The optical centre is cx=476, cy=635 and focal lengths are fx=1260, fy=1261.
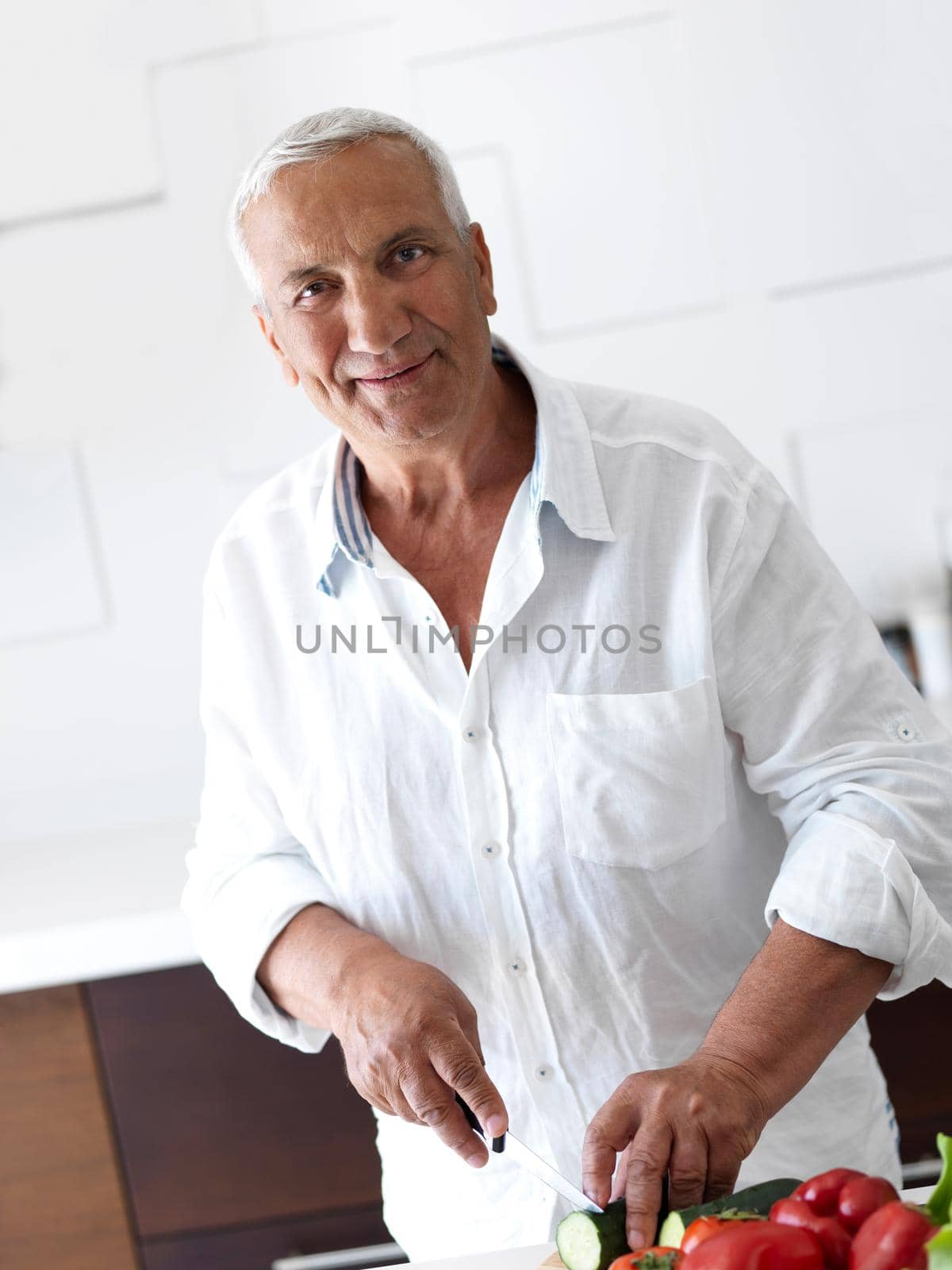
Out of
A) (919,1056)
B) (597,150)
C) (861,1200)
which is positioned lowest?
(919,1056)

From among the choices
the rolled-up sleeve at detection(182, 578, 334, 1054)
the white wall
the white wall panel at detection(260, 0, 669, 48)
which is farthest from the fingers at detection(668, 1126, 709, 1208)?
the white wall panel at detection(260, 0, 669, 48)

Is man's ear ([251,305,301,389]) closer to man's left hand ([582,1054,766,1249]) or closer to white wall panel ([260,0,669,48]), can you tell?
man's left hand ([582,1054,766,1249])

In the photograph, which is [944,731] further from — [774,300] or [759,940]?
[774,300]

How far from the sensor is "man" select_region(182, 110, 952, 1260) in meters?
0.95

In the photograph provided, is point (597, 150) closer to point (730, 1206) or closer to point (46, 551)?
point (46, 551)

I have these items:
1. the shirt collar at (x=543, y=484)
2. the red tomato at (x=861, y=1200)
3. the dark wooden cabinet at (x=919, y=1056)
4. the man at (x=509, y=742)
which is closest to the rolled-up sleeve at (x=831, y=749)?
the man at (x=509, y=742)

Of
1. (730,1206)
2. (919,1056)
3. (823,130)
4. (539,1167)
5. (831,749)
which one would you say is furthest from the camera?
(823,130)

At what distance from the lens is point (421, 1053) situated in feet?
2.95

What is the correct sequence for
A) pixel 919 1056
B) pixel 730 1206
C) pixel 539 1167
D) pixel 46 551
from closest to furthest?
pixel 730 1206 < pixel 539 1167 < pixel 919 1056 < pixel 46 551

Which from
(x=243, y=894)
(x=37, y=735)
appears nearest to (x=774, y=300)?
(x=243, y=894)

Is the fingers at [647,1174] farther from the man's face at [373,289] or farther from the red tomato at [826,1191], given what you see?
the man's face at [373,289]

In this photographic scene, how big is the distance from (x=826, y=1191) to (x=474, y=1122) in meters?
0.31

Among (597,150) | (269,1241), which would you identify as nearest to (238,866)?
(269,1241)

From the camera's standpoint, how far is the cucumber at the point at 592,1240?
0.73 metres
